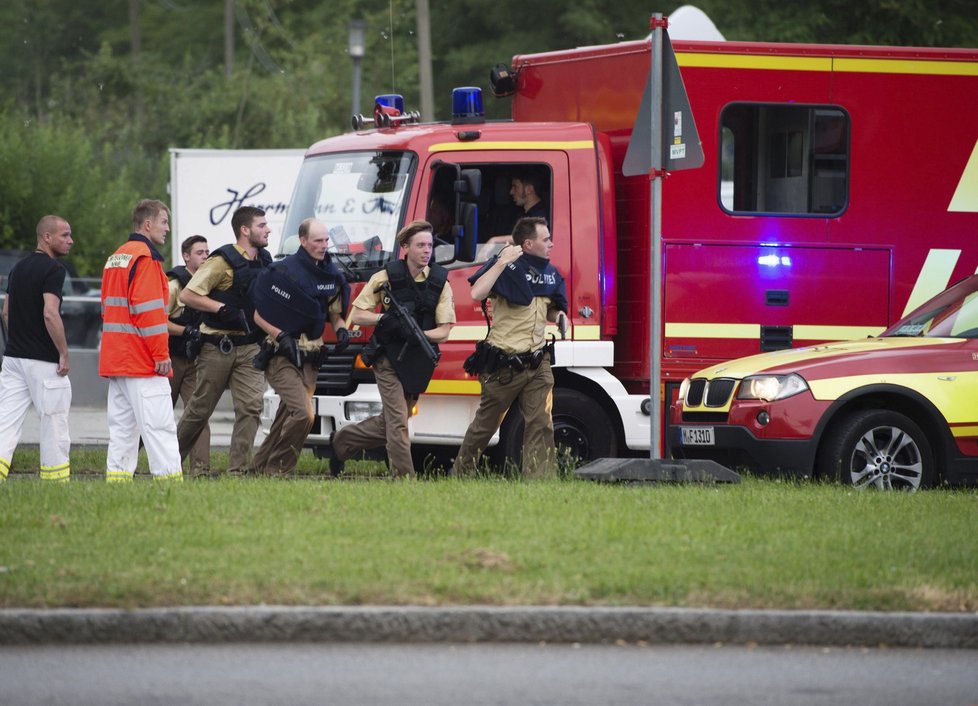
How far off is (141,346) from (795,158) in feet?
15.7

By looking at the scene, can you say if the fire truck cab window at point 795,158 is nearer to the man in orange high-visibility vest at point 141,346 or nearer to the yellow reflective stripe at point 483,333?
the yellow reflective stripe at point 483,333

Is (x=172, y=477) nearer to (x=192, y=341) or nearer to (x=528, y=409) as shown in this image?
(x=192, y=341)

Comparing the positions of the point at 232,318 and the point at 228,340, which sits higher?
the point at 232,318

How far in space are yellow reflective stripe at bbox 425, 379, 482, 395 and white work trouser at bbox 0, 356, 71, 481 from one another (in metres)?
2.48

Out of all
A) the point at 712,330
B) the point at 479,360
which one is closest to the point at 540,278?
the point at 479,360

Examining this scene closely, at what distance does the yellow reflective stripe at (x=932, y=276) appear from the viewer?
11.4 meters

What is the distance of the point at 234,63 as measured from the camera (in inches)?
1785

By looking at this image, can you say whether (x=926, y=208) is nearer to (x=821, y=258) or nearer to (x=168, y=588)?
(x=821, y=258)

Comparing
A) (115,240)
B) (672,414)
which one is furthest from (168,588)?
(115,240)

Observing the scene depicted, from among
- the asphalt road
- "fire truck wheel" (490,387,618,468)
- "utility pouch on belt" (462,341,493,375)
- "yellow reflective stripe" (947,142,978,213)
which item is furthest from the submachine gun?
the asphalt road

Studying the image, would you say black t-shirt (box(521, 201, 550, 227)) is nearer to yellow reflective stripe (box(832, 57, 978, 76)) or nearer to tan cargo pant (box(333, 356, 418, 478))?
tan cargo pant (box(333, 356, 418, 478))

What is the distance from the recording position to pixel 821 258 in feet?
37.1

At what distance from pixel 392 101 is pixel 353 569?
20.1 ft

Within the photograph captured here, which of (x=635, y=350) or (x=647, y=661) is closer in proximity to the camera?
(x=647, y=661)
